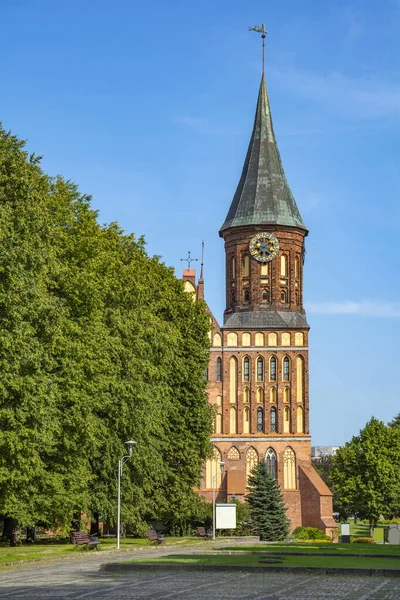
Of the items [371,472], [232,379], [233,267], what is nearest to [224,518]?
[232,379]

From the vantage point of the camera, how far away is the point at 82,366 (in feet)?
112

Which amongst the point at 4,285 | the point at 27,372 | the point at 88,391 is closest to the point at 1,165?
the point at 4,285

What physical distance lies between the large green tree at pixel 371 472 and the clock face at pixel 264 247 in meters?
14.7

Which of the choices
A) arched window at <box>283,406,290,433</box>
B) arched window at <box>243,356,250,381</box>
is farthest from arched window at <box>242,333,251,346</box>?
arched window at <box>283,406,290,433</box>

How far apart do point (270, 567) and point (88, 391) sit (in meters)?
13.2

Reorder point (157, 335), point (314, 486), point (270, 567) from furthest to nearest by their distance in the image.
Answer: point (314, 486)
point (157, 335)
point (270, 567)

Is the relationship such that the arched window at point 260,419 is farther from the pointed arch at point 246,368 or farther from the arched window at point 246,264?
the arched window at point 246,264

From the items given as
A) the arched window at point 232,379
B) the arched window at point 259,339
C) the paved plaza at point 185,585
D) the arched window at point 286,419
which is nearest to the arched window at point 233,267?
the arched window at point 259,339

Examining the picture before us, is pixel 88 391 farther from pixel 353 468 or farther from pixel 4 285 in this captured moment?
pixel 353 468

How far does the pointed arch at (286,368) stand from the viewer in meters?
68.9

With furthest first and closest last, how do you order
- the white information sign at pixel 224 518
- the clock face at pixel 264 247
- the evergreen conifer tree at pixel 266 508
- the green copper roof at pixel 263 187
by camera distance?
the green copper roof at pixel 263 187 < the clock face at pixel 264 247 < the evergreen conifer tree at pixel 266 508 < the white information sign at pixel 224 518

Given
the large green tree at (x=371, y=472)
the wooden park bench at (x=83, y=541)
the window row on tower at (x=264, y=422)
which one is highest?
the window row on tower at (x=264, y=422)

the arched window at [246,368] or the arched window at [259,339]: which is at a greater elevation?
the arched window at [259,339]

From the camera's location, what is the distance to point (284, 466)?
68.6 metres
